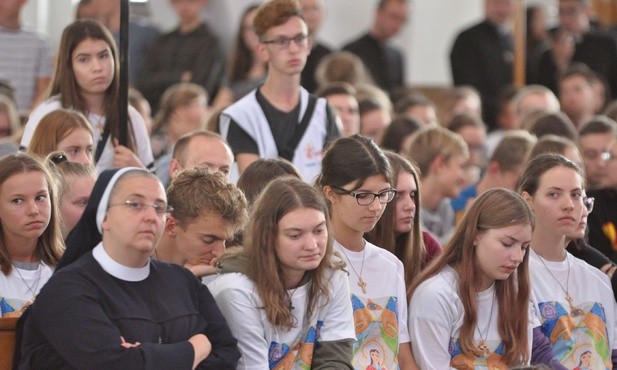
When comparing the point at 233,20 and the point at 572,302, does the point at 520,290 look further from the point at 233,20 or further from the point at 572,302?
the point at 233,20

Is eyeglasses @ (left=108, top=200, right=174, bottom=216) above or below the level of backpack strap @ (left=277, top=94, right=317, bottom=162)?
above

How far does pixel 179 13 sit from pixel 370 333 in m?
5.78

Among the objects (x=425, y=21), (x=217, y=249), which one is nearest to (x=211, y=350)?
(x=217, y=249)

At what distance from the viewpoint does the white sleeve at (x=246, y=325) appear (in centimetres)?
479

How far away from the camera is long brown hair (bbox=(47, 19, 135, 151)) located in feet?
21.0

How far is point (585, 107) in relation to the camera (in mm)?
10336

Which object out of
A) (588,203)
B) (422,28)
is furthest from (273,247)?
(422,28)

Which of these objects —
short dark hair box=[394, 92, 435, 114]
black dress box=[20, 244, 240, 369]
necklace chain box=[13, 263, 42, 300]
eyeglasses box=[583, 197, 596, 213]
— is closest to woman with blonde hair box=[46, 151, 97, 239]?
necklace chain box=[13, 263, 42, 300]

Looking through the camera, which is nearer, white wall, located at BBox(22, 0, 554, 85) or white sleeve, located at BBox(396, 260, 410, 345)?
white sleeve, located at BBox(396, 260, 410, 345)

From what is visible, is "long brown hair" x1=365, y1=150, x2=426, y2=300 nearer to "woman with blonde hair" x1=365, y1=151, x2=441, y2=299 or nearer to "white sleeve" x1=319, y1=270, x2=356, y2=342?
"woman with blonde hair" x1=365, y1=151, x2=441, y2=299

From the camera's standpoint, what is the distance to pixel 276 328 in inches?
191

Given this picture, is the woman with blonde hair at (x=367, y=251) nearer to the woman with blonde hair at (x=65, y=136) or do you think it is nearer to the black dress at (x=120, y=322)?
the black dress at (x=120, y=322)

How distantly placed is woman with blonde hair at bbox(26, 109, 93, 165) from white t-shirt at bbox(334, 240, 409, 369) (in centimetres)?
141

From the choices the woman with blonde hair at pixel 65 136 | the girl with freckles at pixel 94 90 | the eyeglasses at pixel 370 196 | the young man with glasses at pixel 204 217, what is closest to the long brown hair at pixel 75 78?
the girl with freckles at pixel 94 90
